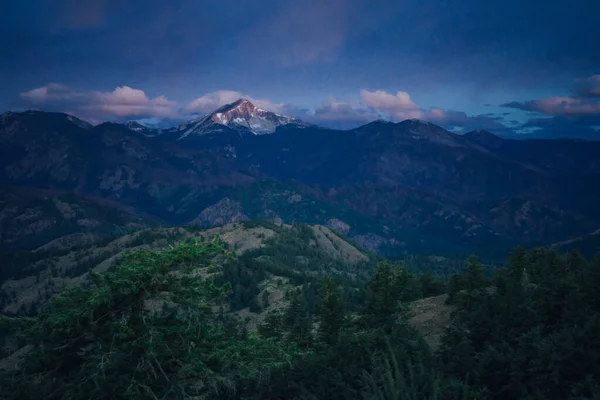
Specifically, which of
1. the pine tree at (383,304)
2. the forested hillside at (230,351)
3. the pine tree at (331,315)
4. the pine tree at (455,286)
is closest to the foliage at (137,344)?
the forested hillside at (230,351)

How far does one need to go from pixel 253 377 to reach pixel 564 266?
38617 millimetres

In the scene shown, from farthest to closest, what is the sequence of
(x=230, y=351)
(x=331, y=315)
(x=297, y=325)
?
(x=297, y=325), (x=331, y=315), (x=230, y=351)

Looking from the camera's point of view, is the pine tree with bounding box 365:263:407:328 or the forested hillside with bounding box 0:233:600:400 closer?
the forested hillside with bounding box 0:233:600:400

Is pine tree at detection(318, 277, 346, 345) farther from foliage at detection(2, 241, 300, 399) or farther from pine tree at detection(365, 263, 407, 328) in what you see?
foliage at detection(2, 241, 300, 399)

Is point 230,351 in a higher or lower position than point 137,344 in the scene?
lower

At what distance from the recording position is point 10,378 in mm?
18812

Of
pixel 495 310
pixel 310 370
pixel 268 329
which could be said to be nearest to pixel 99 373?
pixel 310 370

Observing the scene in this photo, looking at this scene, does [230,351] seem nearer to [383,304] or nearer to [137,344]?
[137,344]

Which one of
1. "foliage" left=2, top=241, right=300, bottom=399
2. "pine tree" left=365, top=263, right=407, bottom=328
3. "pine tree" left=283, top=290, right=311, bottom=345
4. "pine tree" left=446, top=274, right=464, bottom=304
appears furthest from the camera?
"pine tree" left=446, top=274, right=464, bottom=304

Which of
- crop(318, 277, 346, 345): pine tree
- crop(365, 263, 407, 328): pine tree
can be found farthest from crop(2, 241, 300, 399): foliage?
crop(318, 277, 346, 345): pine tree

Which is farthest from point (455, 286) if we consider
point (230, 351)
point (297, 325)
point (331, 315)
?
point (230, 351)

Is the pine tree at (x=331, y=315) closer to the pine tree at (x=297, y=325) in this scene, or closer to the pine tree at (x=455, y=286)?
the pine tree at (x=297, y=325)

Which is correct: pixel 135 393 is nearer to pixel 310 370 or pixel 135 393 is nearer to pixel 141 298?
pixel 141 298

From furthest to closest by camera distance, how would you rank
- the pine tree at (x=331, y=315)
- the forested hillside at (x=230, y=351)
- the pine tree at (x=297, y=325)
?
the pine tree at (x=297, y=325) → the pine tree at (x=331, y=315) → the forested hillside at (x=230, y=351)
